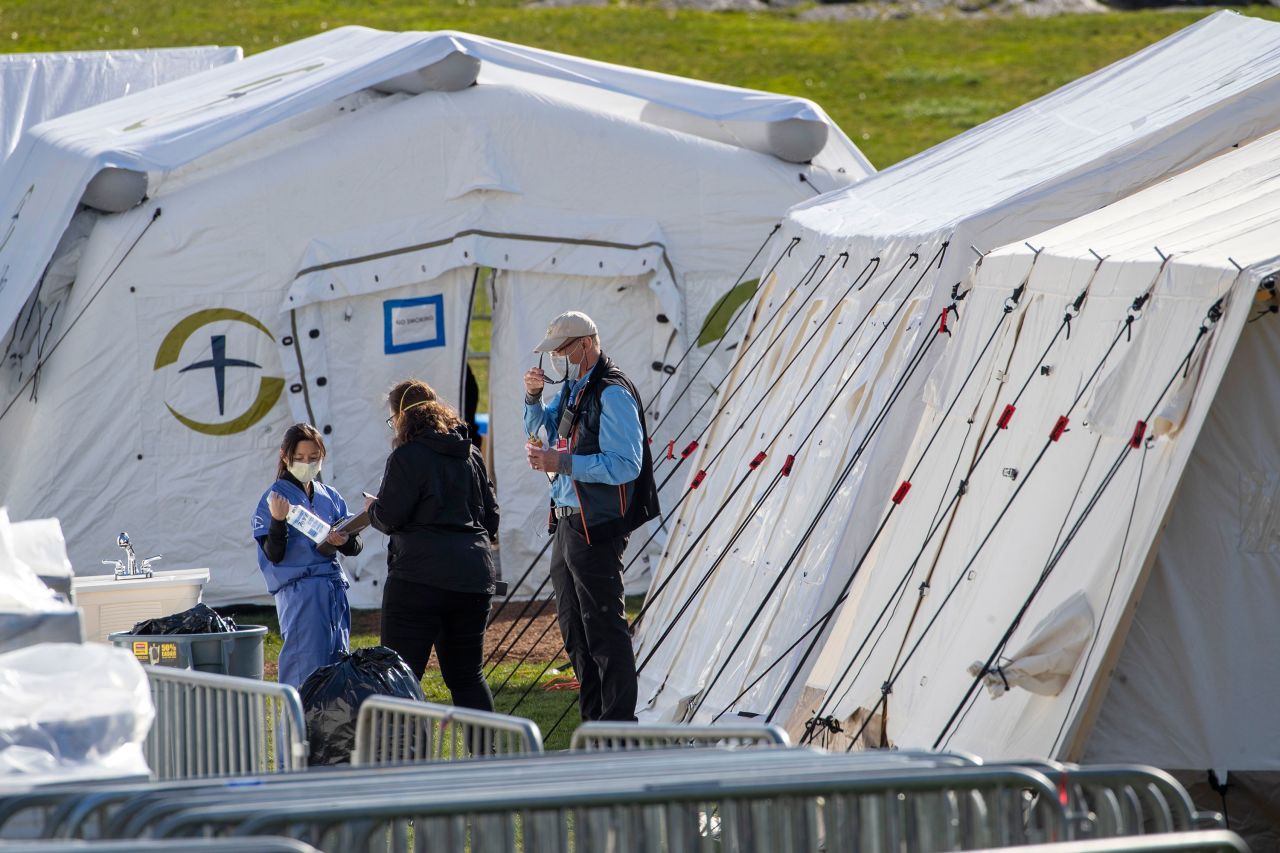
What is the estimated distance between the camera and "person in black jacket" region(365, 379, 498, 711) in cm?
690

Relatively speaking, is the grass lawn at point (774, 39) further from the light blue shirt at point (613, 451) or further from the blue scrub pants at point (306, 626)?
the blue scrub pants at point (306, 626)

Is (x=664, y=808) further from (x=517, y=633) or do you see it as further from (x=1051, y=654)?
(x=517, y=633)

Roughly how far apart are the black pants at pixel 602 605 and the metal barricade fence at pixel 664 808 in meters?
3.50

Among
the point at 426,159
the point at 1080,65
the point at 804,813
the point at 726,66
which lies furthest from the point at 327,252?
the point at 1080,65

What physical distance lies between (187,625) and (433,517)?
102 centimetres

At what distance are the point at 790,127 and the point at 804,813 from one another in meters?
9.06

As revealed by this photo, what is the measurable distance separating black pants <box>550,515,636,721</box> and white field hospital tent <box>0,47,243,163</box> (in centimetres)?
1158

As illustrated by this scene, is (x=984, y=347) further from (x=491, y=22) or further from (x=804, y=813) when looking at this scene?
(x=491, y=22)

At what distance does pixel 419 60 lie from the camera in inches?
454

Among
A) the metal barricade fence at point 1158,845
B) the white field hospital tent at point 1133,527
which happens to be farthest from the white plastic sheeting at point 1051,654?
the metal barricade fence at point 1158,845

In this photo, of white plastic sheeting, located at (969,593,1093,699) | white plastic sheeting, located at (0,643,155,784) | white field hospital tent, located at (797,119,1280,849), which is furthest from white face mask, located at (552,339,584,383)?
white plastic sheeting, located at (0,643,155,784)

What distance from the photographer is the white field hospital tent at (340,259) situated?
11133 mm

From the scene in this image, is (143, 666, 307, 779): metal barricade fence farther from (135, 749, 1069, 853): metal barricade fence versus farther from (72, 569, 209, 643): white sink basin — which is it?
(72, 569, 209, 643): white sink basin

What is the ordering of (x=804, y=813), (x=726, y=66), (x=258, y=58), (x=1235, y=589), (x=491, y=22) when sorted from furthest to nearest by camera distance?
(x=491, y=22) < (x=726, y=66) < (x=258, y=58) < (x=1235, y=589) < (x=804, y=813)
